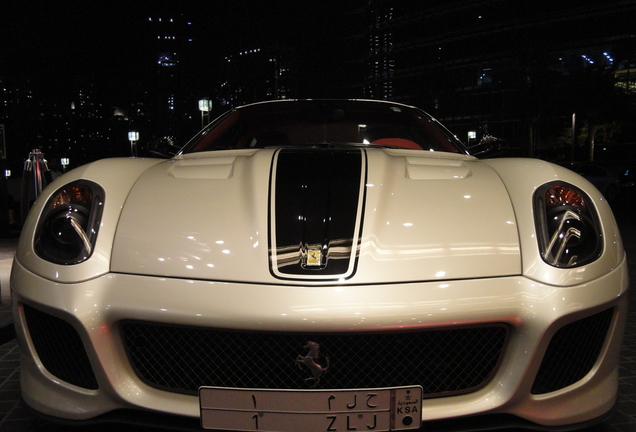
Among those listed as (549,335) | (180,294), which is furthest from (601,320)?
(180,294)

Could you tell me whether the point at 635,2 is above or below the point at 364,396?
above

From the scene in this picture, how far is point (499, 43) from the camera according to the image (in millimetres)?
47344

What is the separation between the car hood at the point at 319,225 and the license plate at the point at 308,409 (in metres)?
0.29

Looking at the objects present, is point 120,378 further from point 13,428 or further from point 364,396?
point 13,428

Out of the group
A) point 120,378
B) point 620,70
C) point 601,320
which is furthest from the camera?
point 620,70

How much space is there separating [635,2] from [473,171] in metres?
43.7

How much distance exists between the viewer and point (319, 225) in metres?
1.67

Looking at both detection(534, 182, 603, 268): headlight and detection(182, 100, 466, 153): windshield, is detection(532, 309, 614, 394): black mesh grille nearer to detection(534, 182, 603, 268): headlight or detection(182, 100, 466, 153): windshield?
detection(534, 182, 603, 268): headlight

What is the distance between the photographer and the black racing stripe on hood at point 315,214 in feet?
5.07

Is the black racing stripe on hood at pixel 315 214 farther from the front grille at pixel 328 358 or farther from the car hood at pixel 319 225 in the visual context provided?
the front grille at pixel 328 358

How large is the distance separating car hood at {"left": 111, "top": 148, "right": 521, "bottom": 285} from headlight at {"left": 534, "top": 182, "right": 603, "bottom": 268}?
0.09 metres

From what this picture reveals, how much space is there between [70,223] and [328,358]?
2.99ft

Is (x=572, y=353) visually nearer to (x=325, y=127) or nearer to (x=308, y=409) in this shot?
(x=308, y=409)

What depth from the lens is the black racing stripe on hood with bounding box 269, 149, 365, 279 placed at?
1.54m
